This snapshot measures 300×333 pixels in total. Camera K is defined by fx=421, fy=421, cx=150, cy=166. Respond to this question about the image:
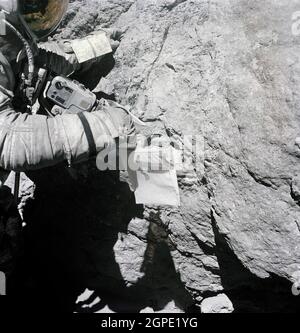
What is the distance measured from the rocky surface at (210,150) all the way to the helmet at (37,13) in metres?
0.39

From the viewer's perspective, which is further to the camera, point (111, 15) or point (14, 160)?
point (111, 15)

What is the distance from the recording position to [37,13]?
1552 mm

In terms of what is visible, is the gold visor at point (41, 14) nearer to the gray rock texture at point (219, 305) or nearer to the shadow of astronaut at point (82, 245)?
the shadow of astronaut at point (82, 245)

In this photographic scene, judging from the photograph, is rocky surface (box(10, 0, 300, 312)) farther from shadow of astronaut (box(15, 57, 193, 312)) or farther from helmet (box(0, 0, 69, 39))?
helmet (box(0, 0, 69, 39))

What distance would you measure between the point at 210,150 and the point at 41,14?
815 millimetres

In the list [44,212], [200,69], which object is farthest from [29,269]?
[200,69]

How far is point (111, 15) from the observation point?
2.00 meters

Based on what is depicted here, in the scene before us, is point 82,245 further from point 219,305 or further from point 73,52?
point 73,52

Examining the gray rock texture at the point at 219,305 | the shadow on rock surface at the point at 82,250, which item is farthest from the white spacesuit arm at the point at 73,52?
the gray rock texture at the point at 219,305

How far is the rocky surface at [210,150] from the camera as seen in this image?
1483 millimetres

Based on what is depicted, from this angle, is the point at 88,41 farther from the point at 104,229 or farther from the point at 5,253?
the point at 5,253

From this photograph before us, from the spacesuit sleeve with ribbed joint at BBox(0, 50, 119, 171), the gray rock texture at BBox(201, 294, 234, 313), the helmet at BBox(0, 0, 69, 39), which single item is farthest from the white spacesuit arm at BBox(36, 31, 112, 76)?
the gray rock texture at BBox(201, 294, 234, 313)

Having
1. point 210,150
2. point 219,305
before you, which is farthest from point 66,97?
point 219,305
